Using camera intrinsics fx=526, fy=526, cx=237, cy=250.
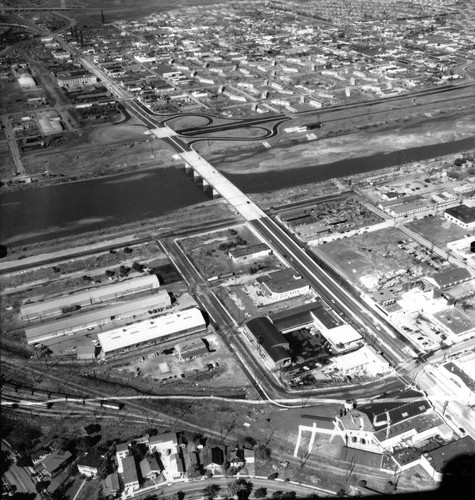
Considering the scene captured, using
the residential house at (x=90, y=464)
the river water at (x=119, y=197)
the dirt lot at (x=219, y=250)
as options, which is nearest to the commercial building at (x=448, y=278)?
the dirt lot at (x=219, y=250)

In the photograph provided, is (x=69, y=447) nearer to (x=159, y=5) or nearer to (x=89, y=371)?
(x=89, y=371)

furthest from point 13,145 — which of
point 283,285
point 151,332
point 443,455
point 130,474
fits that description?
point 443,455

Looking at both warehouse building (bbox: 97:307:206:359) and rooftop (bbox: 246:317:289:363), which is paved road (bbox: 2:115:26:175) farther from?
rooftop (bbox: 246:317:289:363)

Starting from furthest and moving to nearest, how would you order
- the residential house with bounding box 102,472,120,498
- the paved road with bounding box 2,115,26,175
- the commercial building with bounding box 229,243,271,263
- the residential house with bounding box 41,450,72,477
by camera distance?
the paved road with bounding box 2,115,26,175, the commercial building with bounding box 229,243,271,263, the residential house with bounding box 41,450,72,477, the residential house with bounding box 102,472,120,498

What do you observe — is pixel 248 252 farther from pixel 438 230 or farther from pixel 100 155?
pixel 100 155

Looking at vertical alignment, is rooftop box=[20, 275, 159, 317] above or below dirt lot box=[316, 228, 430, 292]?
above

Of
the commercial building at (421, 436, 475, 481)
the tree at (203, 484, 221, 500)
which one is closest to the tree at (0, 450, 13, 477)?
the tree at (203, 484, 221, 500)
